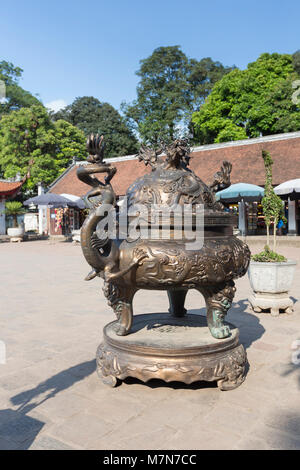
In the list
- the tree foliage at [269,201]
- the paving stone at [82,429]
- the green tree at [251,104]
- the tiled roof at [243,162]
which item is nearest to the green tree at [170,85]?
the green tree at [251,104]

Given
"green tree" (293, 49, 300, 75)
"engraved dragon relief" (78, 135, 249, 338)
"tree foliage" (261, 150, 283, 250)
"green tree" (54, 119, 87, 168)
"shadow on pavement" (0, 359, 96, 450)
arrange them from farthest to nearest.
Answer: "green tree" (54, 119, 87, 168) < "green tree" (293, 49, 300, 75) < "tree foliage" (261, 150, 283, 250) < "engraved dragon relief" (78, 135, 249, 338) < "shadow on pavement" (0, 359, 96, 450)

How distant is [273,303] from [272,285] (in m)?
0.25

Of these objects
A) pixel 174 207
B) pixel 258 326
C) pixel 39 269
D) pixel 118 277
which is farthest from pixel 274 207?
pixel 39 269

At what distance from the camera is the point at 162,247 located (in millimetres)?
2748

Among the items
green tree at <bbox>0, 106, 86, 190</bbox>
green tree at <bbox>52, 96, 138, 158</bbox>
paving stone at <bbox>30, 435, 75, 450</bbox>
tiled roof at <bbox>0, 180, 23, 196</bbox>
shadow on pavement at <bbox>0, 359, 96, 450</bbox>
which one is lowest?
shadow on pavement at <bbox>0, 359, 96, 450</bbox>

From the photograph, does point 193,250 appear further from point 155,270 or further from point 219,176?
point 219,176

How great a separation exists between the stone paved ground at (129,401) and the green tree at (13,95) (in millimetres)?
29925

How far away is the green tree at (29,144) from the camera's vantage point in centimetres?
2358

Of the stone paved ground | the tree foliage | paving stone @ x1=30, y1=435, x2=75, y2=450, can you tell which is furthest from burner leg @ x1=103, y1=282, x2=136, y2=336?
the tree foliage

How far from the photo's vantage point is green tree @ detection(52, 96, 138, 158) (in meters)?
31.5

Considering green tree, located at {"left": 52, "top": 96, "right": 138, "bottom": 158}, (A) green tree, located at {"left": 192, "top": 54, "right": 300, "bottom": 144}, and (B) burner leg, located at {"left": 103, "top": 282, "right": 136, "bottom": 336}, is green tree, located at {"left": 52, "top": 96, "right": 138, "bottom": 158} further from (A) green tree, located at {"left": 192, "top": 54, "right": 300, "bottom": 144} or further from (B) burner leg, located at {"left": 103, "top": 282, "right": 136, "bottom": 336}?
(B) burner leg, located at {"left": 103, "top": 282, "right": 136, "bottom": 336}

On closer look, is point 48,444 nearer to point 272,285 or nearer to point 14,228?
point 272,285

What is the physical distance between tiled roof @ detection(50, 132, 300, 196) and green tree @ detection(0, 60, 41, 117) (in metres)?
11.8

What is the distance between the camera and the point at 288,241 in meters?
15.7
